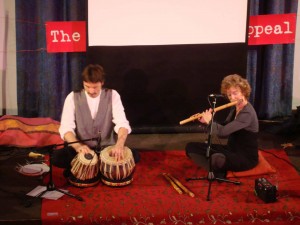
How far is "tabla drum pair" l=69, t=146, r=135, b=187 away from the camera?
4.18 meters

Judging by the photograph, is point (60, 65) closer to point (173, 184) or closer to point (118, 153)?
point (118, 153)

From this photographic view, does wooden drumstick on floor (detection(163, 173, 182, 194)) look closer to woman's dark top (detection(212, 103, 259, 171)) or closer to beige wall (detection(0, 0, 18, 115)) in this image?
woman's dark top (detection(212, 103, 259, 171))

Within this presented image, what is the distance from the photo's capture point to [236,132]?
446 cm

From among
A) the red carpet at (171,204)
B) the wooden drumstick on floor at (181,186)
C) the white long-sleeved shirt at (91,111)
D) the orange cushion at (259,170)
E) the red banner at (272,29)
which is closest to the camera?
the red carpet at (171,204)

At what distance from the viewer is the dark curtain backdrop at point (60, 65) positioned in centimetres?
570

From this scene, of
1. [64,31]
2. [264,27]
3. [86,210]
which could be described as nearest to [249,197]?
[86,210]

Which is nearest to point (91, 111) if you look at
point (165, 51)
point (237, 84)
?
point (237, 84)

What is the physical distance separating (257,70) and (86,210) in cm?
316

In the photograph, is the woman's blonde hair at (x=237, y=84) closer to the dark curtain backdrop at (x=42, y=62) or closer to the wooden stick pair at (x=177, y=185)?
the wooden stick pair at (x=177, y=185)

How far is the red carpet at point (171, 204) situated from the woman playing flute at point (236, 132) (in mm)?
151

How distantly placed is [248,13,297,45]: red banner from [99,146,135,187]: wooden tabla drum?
2.33 meters

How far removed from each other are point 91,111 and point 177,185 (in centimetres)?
97

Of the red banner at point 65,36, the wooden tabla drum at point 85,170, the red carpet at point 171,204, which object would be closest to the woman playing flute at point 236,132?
the red carpet at point 171,204

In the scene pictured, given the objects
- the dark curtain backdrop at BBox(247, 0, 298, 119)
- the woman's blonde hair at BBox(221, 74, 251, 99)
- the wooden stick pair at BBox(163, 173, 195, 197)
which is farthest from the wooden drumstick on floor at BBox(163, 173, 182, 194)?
the dark curtain backdrop at BBox(247, 0, 298, 119)
